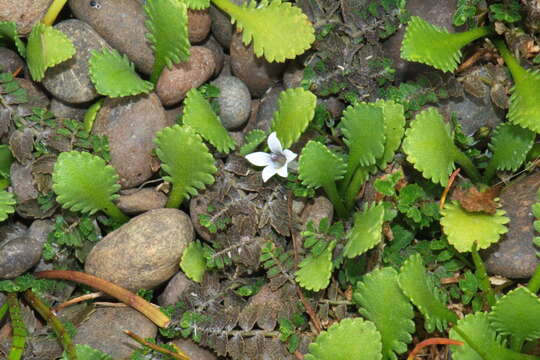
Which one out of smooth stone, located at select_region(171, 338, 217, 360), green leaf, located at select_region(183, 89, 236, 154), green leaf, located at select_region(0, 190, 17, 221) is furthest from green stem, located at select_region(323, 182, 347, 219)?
green leaf, located at select_region(0, 190, 17, 221)

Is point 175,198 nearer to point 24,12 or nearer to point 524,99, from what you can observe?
point 24,12

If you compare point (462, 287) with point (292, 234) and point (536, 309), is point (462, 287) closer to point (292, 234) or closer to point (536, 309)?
point (536, 309)

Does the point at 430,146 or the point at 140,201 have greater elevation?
the point at 430,146

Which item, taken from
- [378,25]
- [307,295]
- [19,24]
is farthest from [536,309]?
[19,24]

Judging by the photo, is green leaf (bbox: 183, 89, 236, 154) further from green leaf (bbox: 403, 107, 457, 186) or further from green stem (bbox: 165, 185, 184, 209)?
green leaf (bbox: 403, 107, 457, 186)

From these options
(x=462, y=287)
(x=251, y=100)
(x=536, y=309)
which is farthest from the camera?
(x=251, y=100)

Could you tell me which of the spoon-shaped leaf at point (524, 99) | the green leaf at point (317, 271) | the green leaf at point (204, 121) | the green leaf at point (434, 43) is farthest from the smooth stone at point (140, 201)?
the spoon-shaped leaf at point (524, 99)

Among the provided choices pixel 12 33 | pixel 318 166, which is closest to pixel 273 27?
pixel 318 166
